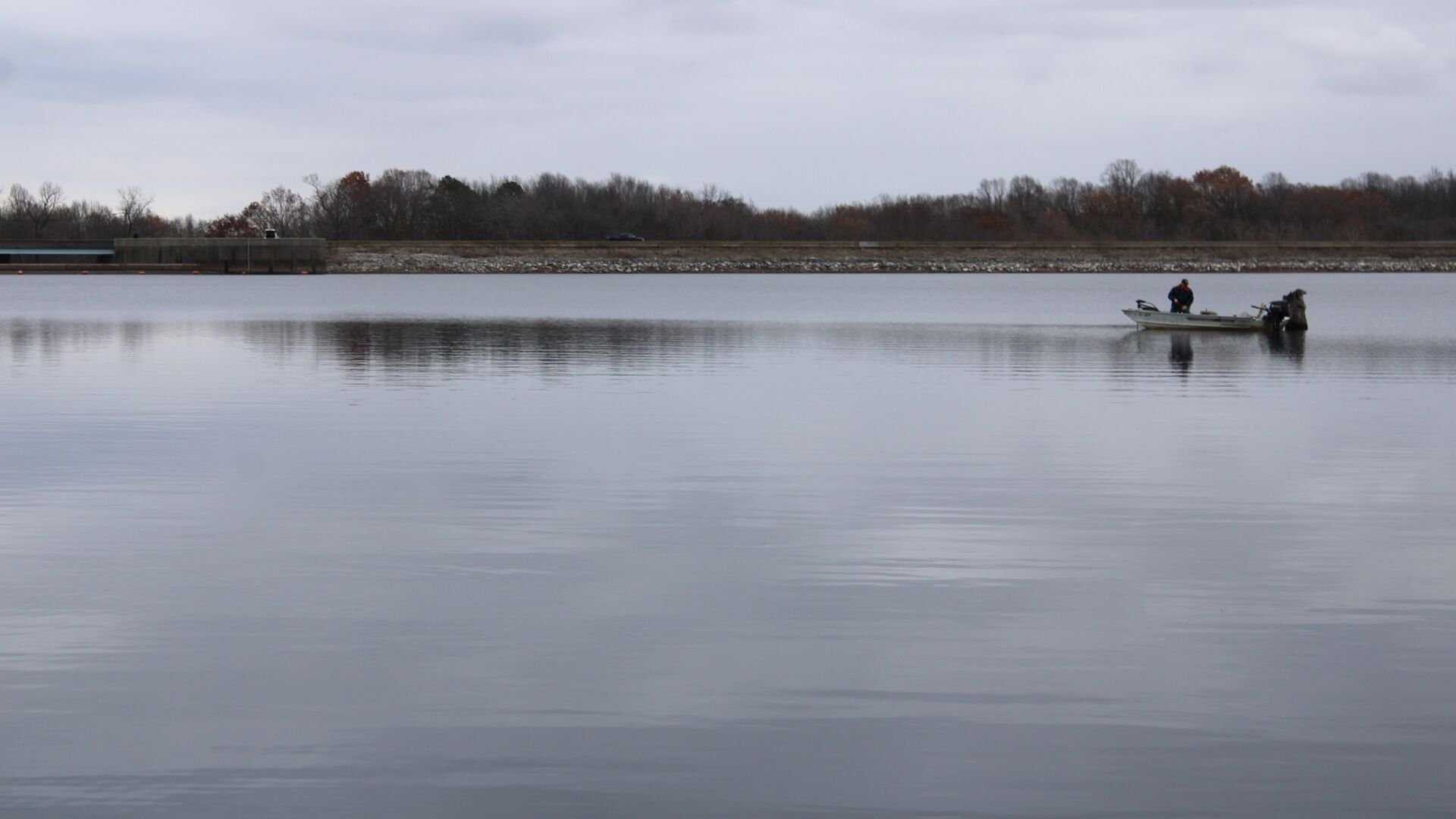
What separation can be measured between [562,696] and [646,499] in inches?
251

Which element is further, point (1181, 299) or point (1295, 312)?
point (1181, 299)

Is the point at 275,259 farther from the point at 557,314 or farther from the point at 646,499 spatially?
the point at 646,499

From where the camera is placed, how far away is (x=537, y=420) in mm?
21578

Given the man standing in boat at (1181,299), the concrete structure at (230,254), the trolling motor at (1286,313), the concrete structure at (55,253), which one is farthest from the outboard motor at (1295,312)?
the concrete structure at (55,253)

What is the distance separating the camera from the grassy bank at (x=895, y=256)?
457ft

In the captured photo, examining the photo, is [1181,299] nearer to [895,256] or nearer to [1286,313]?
[1286,313]

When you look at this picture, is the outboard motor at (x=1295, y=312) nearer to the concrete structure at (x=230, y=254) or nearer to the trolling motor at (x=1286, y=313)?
the trolling motor at (x=1286, y=313)

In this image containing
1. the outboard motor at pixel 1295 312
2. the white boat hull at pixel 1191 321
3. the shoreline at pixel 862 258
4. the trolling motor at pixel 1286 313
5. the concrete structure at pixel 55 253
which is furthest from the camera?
the shoreline at pixel 862 258

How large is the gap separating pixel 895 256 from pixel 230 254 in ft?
175

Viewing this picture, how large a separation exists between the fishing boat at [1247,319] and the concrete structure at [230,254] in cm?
9012

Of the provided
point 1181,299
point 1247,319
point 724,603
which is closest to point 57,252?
point 1181,299

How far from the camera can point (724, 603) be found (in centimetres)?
1095

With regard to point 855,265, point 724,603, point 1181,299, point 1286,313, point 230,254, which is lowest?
point 724,603

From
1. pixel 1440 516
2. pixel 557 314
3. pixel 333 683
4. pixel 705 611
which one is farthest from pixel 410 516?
pixel 557 314
